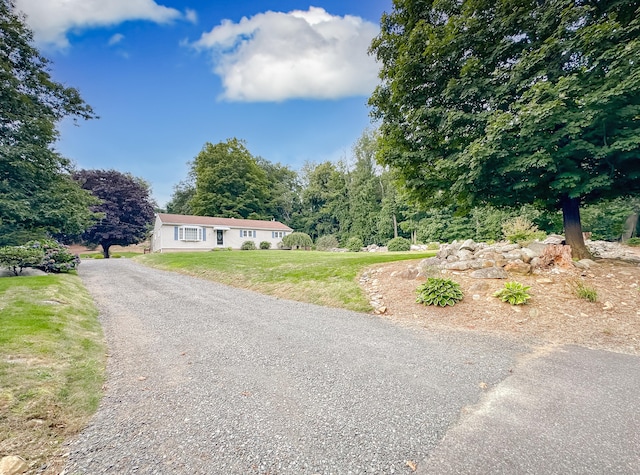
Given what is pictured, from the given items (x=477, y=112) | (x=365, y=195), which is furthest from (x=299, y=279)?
(x=365, y=195)

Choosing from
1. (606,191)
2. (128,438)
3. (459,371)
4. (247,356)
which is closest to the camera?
(128,438)

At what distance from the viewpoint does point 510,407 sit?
254 cm

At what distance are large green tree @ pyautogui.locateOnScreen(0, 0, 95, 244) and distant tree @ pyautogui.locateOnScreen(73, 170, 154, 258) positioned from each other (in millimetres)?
14806

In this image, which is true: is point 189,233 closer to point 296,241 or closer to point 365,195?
point 296,241

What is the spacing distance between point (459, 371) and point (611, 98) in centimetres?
590

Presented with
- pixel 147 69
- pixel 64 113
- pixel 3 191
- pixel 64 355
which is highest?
pixel 147 69

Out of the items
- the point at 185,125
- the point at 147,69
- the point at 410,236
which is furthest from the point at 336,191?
the point at 147,69

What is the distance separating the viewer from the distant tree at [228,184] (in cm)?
3431

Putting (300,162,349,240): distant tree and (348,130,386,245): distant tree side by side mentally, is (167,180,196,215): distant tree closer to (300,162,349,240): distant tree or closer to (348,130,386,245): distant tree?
(300,162,349,240): distant tree

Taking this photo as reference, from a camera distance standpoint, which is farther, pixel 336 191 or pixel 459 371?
pixel 336 191

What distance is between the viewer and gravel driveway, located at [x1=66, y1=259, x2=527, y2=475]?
1963 mm

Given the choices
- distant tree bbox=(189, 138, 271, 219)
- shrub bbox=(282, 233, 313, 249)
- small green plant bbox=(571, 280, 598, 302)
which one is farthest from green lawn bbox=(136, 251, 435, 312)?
distant tree bbox=(189, 138, 271, 219)

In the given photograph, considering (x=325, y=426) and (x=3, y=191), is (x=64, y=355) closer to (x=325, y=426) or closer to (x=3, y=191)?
(x=325, y=426)

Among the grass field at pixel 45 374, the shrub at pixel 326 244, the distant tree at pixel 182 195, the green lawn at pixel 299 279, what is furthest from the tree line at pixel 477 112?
the distant tree at pixel 182 195
